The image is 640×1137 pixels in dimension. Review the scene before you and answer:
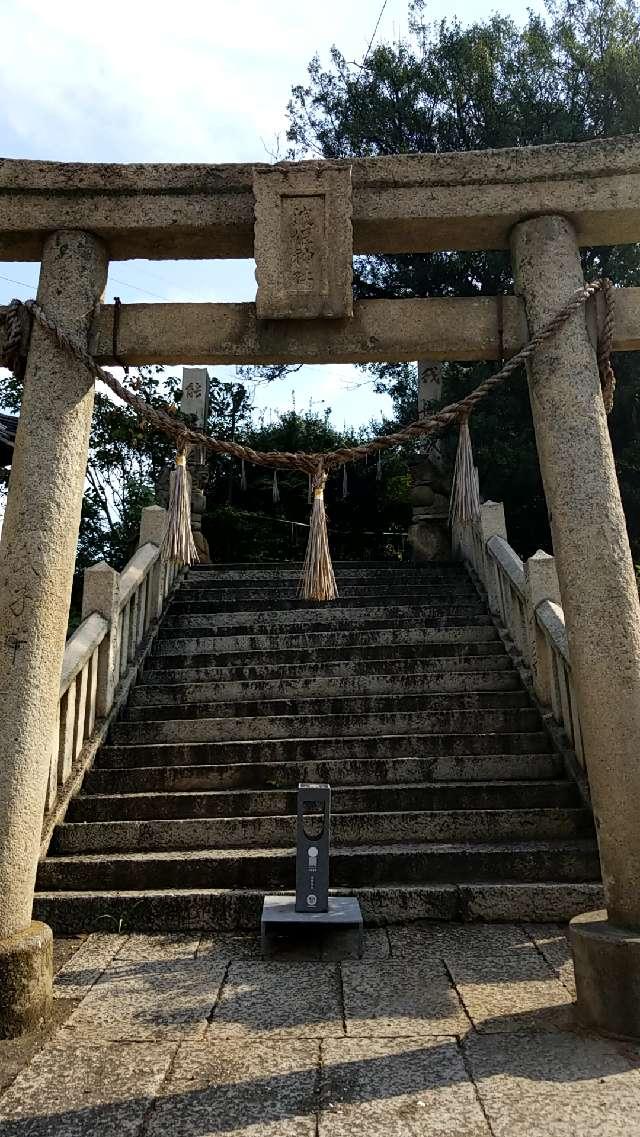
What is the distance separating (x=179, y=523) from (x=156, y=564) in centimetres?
417

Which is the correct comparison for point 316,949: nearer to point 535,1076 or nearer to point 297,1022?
point 297,1022

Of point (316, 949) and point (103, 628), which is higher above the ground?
point (103, 628)

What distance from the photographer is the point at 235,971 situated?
3.52m

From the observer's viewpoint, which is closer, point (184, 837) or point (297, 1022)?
point (297, 1022)

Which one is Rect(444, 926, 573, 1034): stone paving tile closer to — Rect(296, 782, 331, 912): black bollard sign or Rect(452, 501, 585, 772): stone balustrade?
Rect(296, 782, 331, 912): black bollard sign

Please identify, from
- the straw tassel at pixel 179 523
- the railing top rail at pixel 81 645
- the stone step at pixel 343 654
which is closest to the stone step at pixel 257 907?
the railing top rail at pixel 81 645

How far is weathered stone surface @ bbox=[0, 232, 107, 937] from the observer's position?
3.18m

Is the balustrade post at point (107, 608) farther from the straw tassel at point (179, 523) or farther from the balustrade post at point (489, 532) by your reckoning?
the balustrade post at point (489, 532)

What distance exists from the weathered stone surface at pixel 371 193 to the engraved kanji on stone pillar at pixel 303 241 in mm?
88

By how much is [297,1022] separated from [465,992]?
2.38 ft

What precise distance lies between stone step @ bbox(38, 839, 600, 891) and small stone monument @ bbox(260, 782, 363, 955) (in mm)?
347

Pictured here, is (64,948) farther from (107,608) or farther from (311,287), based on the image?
(311,287)

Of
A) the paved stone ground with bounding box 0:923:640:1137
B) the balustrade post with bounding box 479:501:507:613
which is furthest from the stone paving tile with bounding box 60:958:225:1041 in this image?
the balustrade post with bounding box 479:501:507:613

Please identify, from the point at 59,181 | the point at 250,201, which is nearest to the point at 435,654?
the point at 250,201
